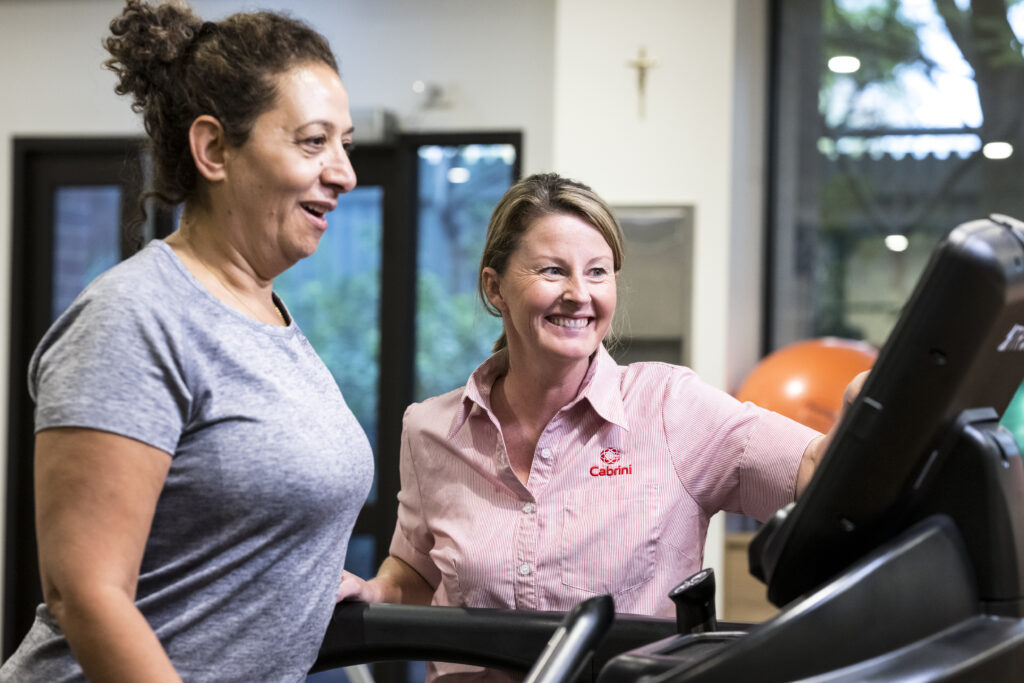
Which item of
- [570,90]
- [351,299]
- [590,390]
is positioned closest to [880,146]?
[570,90]

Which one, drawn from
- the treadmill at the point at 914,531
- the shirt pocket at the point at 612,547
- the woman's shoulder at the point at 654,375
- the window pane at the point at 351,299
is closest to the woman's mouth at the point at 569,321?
the woman's shoulder at the point at 654,375

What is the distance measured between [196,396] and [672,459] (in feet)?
2.51

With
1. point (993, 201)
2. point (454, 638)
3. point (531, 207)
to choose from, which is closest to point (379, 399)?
point (993, 201)

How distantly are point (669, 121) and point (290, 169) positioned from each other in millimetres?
2900

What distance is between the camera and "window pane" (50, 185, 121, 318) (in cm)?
481

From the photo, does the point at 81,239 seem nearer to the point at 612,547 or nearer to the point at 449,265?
the point at 449,265

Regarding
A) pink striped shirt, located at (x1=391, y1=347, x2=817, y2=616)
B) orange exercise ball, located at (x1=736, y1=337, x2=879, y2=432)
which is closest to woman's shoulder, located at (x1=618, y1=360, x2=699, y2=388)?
pink striped shirt, located at (x1=391, y1=347, x2=817, y2=616)

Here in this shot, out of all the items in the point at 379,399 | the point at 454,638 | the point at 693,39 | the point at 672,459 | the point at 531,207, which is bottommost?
the point at 379,399

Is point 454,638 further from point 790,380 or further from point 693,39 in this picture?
point 693,39

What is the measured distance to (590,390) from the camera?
162 cm

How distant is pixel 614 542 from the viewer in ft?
5.04

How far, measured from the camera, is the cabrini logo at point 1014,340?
861 millimetres

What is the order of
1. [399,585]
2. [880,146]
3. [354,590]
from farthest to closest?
[880,146] < [399,585] < [354,590]

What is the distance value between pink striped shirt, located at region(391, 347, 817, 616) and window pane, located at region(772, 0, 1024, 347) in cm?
290
